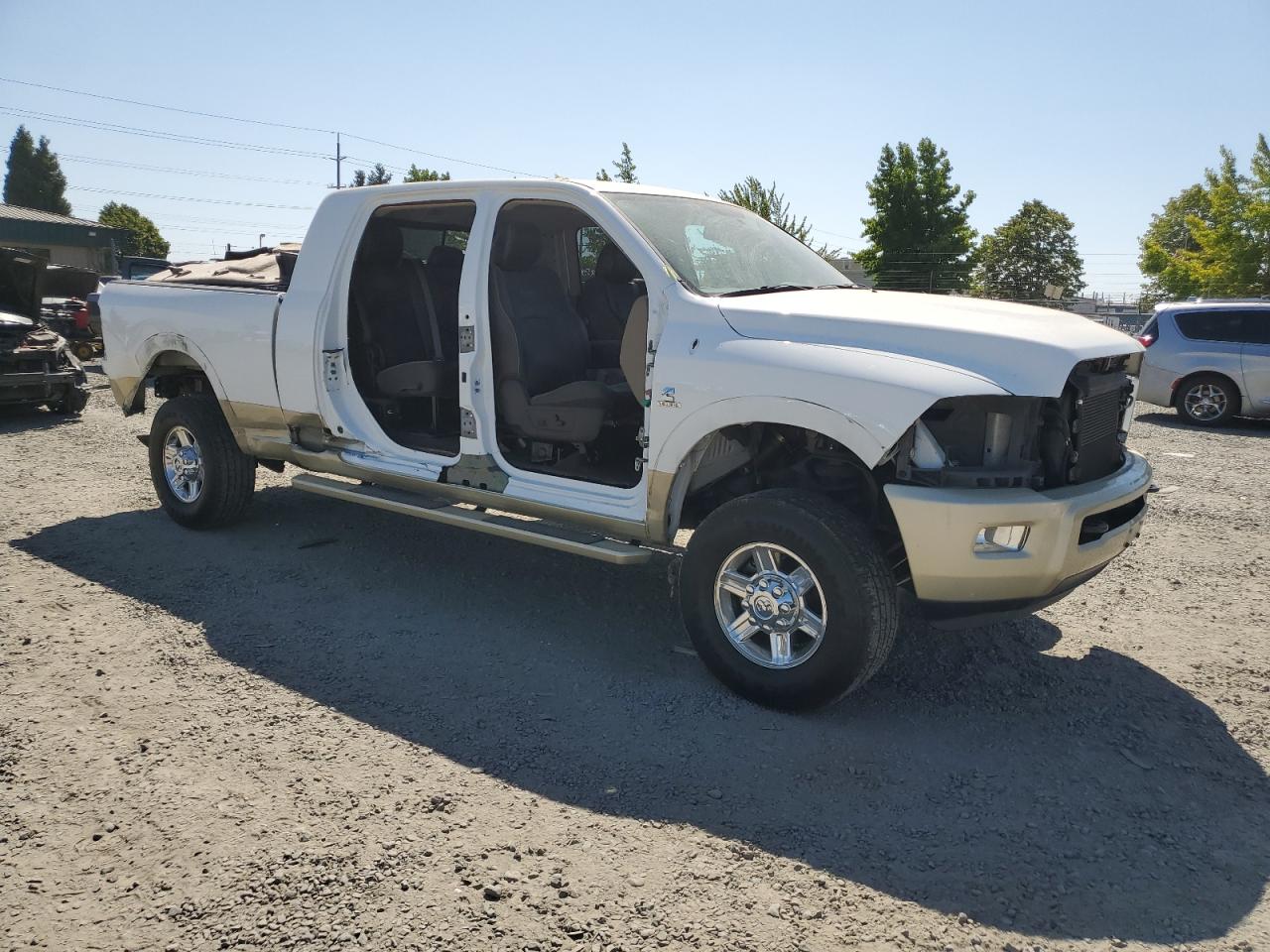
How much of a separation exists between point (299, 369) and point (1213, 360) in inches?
464

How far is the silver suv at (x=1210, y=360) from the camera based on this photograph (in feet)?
40.1

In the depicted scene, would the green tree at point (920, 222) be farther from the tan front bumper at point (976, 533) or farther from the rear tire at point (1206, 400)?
the tan front bumper at point (976, 533)

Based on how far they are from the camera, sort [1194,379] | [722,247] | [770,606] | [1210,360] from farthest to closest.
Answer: [1194,379]
[1210,360]
[722,247]
[770,606]

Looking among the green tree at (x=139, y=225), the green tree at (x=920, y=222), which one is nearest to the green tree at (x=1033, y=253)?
the green tree at (x=920, y=222)

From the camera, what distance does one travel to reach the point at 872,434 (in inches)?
134

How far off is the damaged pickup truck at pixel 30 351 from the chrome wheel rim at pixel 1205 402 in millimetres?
13985

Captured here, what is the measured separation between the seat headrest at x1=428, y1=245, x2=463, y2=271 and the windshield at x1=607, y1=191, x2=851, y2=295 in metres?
1.70

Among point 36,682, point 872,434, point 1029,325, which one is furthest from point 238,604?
point 1029,325

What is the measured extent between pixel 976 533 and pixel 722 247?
2.03 m

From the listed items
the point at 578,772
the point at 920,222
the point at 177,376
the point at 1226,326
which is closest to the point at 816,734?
the point at 578,772

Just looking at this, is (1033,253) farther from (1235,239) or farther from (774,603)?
(774,603)

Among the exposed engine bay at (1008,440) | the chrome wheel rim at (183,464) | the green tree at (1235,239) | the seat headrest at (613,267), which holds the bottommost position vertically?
the chrome wheel rim at (183,464)

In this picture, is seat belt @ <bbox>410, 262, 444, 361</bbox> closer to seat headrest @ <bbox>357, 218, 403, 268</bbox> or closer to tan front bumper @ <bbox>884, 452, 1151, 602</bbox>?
seat headrest @ <bbox>357, 218, 403, 268</bbox>

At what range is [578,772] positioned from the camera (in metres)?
3.39
